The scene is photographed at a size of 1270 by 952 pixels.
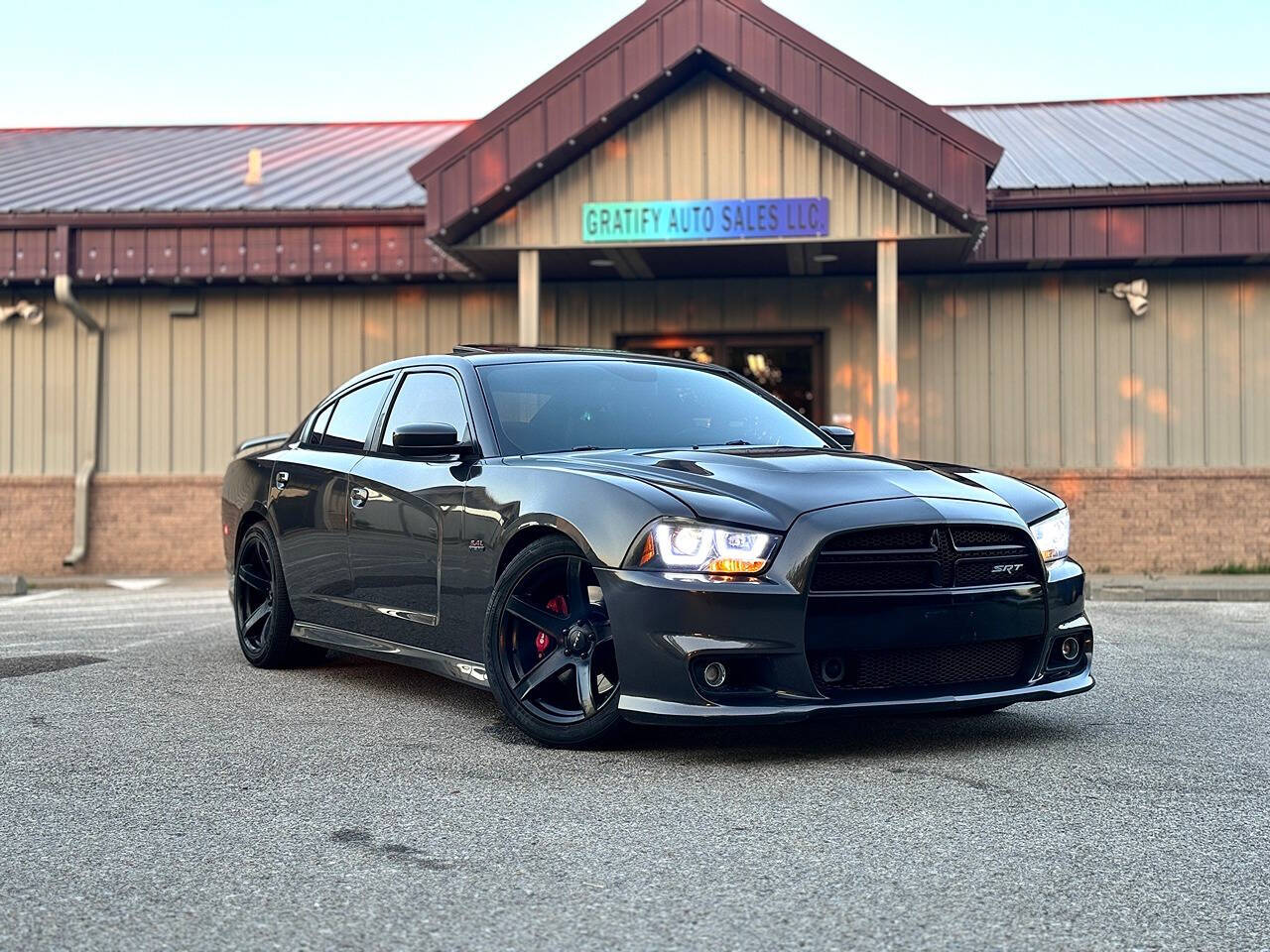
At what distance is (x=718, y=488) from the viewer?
16.1 feet

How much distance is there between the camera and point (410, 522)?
603 cm

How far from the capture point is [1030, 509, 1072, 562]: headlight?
5.21 metres

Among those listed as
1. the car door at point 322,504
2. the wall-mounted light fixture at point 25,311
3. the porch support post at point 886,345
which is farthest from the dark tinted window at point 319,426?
the wall-mounted light fixture at point 25,311

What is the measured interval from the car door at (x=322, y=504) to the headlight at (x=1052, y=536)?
2961 mm

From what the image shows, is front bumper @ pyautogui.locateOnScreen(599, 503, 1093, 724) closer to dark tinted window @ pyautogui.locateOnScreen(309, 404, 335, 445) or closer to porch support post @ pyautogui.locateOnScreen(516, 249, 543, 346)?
dark tinted window @ pyautogui.locateOnScreen(309, 404, 335, 445)

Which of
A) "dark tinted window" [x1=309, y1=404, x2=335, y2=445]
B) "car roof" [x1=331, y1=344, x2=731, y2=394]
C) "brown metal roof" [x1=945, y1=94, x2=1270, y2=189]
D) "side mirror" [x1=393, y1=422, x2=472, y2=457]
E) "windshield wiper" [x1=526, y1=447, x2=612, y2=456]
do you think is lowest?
"windshield wiper" [x1=526, y1=447, x2=612, y2=456]

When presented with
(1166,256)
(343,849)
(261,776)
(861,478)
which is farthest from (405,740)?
(1166,256)

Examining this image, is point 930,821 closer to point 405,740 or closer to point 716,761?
point 716,761

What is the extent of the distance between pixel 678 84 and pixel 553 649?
9.49 metres

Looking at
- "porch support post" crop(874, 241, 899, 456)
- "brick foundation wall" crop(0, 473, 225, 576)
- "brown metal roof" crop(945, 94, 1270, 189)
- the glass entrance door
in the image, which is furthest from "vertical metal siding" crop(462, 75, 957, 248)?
"brick foundation wall" crop(0, 473, 225, 576)

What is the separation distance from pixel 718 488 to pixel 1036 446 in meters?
11.5

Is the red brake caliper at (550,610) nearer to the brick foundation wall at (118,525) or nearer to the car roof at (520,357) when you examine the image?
the car roof at (520,357)

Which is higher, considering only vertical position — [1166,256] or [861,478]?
[1166,256]

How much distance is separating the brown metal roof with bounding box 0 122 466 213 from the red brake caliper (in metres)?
10.9
